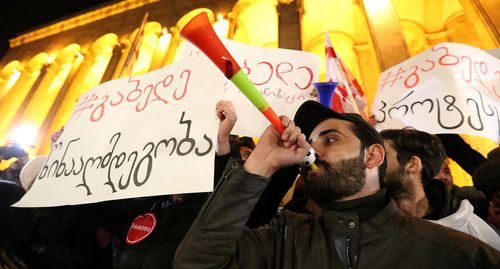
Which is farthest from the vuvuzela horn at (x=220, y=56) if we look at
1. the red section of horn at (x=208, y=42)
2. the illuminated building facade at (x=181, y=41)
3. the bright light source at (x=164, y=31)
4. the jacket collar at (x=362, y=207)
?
the bright light source at (x=164, y=31)

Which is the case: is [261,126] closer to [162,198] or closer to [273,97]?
[273,97]

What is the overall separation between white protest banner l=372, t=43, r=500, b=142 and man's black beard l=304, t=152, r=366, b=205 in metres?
1.29

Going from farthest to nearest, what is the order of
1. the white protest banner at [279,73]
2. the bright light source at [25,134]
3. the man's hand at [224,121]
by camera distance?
the bright light source at [25,134] → the white protest banner at [279,73] → the man's hand at [224,121]

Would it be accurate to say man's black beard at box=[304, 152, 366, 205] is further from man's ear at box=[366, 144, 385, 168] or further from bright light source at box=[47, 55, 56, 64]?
bright light source at box=[47, 55, 56, 64]

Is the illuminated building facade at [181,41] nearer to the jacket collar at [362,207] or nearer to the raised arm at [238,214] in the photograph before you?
the jacket collar at [362,207]

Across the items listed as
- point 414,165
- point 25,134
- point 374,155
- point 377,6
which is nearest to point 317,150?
point 374,155

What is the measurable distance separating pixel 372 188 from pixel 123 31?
45.6ft

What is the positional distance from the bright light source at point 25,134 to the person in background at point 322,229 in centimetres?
1231

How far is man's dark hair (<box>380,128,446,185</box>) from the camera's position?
2.04 m

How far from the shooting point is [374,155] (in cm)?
159

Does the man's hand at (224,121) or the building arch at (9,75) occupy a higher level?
the building arch at (9,75)

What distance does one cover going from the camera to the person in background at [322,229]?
44.2 inches

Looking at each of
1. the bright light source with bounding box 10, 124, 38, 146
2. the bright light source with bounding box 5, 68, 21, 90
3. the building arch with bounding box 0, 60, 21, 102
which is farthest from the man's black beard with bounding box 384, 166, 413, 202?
the bright light source with bounding box 5, 68, 21, 90

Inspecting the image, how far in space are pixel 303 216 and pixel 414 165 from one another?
102 cm
